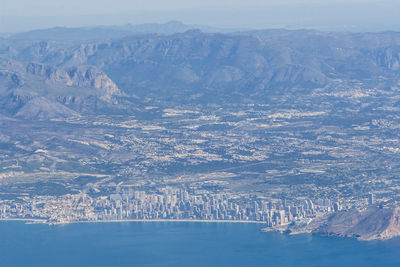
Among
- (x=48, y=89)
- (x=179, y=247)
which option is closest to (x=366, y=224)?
(x=179, y=247)

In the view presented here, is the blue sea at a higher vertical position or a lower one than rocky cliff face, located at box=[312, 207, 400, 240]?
lower

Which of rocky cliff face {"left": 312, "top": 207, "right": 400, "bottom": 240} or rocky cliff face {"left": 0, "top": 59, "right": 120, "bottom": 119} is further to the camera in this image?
rocky cliff face {"left": 0, "top": 59, "right": 120, "bottom": 119}

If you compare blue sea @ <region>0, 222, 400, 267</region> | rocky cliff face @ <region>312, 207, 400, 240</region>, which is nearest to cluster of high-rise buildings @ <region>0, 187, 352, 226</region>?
blue sea @ <region>0, 222, 400, 267</region>

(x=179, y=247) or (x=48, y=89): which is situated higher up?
(x=48, y=89)

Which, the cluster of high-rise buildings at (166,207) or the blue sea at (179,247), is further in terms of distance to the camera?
the cluster of high-rise buildings at (166,207)

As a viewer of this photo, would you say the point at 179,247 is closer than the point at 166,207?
Yes

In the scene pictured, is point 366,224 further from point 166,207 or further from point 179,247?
point 166,207

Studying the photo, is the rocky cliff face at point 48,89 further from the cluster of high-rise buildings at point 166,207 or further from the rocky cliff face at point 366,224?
the rocky cliff face at point 366,224

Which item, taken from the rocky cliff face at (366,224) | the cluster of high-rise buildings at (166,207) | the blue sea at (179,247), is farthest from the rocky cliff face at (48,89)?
the rocky cliff face at (366,224)

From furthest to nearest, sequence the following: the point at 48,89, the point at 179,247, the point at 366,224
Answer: the point at 48,89 < the point at 366,224 < the point at 179,247

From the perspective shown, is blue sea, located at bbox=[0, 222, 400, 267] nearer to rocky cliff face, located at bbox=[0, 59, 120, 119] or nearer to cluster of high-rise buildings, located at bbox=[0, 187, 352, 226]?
cluster of high-rise buildings, located at bbox=[0, 187, 352, 226]
